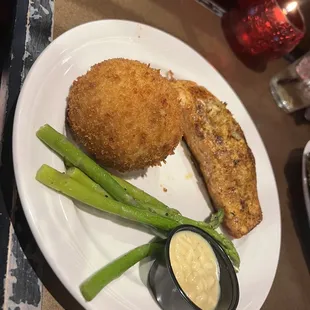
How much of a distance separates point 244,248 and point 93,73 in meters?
1.22

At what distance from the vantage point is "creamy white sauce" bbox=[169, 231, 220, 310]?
180cm

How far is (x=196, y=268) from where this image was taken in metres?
1.87

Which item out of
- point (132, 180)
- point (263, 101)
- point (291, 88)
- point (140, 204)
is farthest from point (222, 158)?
point (291, 88)

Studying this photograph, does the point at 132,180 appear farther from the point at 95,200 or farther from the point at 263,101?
the point at 263,101

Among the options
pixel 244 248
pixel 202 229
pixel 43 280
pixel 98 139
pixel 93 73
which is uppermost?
pixel 93 73

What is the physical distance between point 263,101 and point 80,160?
1956 mm

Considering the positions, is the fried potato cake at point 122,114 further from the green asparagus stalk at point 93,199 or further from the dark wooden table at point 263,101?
the dark wooden table at point 263,101

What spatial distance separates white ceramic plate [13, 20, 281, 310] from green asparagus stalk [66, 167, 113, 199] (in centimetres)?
7

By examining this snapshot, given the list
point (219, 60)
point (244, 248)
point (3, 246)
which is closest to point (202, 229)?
point (244, 248)

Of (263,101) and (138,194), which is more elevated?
(263,101)

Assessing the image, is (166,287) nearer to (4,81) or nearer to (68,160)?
(68,160)

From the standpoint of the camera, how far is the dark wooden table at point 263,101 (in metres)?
2.66

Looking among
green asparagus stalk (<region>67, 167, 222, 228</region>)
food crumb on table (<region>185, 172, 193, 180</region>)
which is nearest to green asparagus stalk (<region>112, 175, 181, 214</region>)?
green asparagus stalk (<region>67, 167, 222, 228</region>)

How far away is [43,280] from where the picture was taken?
177 centimetres
